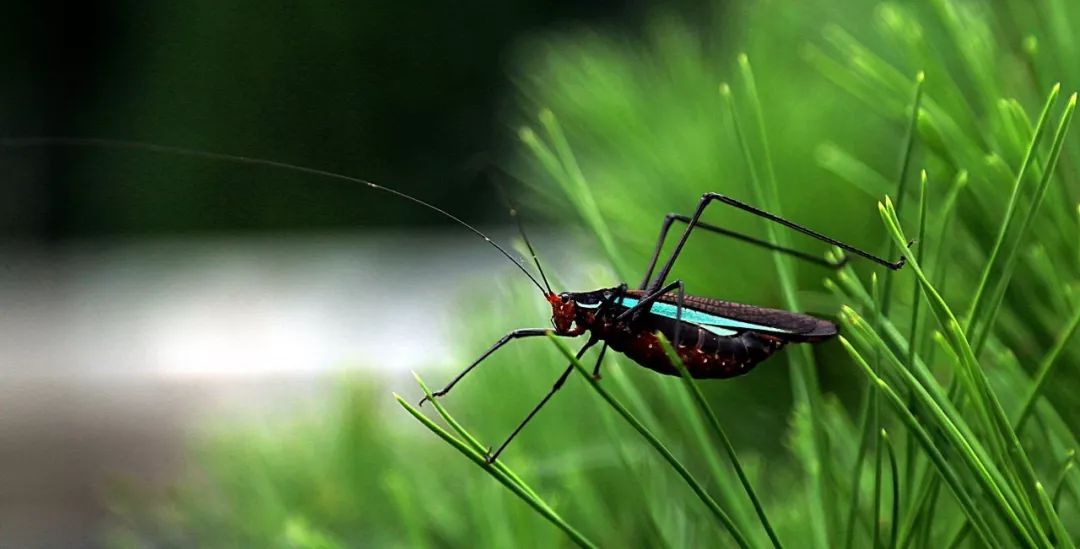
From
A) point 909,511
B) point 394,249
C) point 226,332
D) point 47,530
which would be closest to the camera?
point 909,511

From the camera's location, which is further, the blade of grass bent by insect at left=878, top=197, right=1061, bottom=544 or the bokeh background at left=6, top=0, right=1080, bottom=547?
the bokeh background at left=6, top=0, right=1080, bottom=547

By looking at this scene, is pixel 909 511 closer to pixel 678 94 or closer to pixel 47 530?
pixel 678 94

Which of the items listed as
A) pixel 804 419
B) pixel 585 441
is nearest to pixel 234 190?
pixel 585 441

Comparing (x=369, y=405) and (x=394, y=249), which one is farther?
(x=394, y=249)

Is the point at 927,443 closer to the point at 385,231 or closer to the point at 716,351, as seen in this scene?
the point at 716,351

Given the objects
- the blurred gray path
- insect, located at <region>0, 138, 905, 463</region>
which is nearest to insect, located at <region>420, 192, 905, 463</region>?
insect, located at <region>0, 138, 905, 463</region>

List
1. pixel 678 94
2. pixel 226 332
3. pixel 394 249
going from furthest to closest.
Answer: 1. pixel 394 249
2. pixel 226 332
3. pixel 678 94

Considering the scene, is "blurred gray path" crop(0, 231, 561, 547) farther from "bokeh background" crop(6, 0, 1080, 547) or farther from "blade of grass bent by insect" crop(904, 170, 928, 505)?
"blade of grass bent by insect" crop(904, 170, 928, 505)
